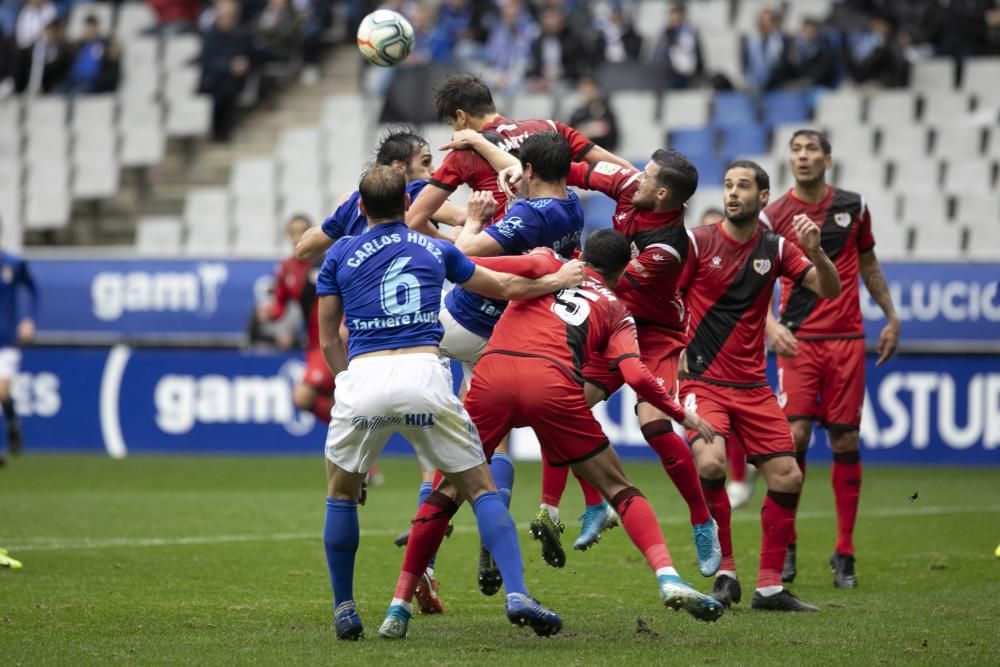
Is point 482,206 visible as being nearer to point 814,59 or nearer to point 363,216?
point 363,216

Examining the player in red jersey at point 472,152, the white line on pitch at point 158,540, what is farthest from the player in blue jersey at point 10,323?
the player in red jersey at point 472,152

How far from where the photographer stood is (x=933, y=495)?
14.6 m

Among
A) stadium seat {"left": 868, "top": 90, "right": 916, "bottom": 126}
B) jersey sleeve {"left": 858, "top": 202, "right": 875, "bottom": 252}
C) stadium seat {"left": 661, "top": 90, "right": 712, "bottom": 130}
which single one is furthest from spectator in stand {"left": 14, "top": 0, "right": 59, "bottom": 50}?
jersey sleeve {"left": 858, "top": 202, "right": 875, "bottom": 252}

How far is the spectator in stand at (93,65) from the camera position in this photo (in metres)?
24.5

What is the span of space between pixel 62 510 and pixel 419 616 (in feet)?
19.3

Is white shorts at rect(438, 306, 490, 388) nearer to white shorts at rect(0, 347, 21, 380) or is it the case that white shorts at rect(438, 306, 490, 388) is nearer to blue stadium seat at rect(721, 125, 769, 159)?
white shorts at rect(0, 347, 21, 380)

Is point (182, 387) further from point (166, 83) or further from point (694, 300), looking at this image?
point (694, 300)

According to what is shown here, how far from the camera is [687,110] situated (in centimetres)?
2130

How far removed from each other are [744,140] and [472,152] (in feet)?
42.5

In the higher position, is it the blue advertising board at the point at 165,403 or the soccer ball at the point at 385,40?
the soccer ball at the point at 385,40

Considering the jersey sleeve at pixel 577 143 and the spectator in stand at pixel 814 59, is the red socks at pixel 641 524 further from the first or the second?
the spectator in stand at pixel 814 59

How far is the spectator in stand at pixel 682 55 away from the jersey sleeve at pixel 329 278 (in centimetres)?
1517

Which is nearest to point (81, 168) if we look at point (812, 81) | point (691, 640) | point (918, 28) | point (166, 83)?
point (166, 83)

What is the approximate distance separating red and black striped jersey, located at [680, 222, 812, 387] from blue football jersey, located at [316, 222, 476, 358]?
7.14ft
